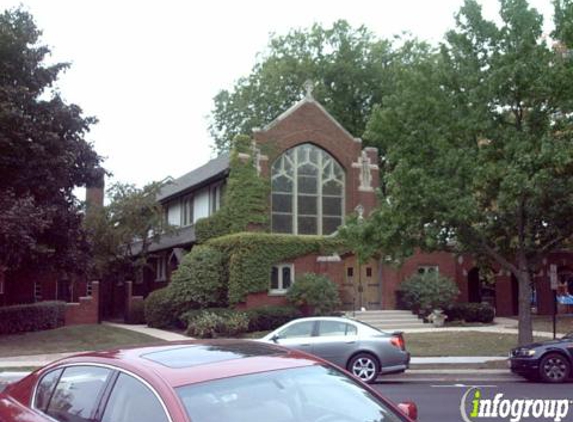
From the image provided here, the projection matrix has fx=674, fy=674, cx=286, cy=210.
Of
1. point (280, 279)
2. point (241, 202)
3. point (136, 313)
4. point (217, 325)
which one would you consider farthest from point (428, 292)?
point (136, 313)

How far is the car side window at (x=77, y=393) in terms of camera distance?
13.5ft

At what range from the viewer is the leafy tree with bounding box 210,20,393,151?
49.4 metres

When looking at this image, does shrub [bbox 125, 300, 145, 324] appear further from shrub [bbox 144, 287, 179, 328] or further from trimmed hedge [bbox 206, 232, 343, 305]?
trimmed hedge [bbox 206, 232, 343, 305]

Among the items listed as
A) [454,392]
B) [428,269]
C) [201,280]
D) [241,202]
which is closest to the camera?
[454,392]

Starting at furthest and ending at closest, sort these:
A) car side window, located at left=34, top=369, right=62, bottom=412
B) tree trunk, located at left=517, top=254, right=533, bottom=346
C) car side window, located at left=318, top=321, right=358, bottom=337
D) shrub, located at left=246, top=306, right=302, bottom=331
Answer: shrub, located at left=246, top=306, right=302, bottom=331 → tree trunk, located at left=517, top=254, right=533, bottom=346 → car side window, located at left=318, top=321, right=358, bottom=337 → car side window, located at left=34, top=369, right=62, bottom=412

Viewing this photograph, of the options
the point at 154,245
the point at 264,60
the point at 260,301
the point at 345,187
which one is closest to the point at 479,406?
the point at 260,301

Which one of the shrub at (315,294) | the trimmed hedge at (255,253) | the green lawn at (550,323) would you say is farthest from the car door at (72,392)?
the green lawn at (550,323)

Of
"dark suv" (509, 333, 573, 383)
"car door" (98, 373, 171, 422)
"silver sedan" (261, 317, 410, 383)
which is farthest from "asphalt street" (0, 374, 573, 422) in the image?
"car door" (98, 373, 171, 422)

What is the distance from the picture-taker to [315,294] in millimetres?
28922

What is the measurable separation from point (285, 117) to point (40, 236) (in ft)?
43.1

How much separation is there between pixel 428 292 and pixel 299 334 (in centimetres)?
1661

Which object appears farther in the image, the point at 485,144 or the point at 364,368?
the point at 485,144

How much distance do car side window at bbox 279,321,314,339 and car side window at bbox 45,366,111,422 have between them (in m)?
10.8

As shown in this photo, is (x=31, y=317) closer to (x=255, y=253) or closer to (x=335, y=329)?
(x=255, y=253)
